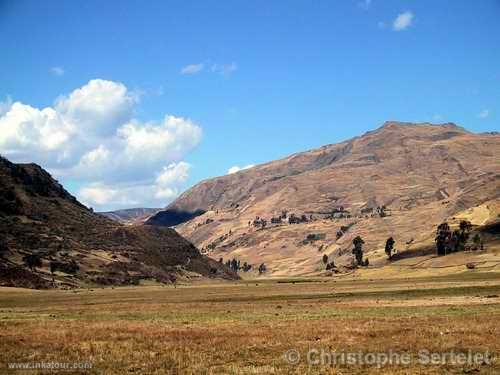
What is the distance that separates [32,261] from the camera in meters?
188

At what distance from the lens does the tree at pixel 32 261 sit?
185m

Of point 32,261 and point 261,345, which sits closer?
point 261,345

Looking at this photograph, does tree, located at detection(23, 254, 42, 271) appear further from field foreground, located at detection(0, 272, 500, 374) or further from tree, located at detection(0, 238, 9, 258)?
field foreground, located at detection(0, 272, 500, 374)

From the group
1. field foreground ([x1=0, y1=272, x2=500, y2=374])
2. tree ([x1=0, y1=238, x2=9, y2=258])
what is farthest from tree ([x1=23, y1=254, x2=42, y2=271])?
field foreground ([x1=0, y1=272, x2=500, y2=374])

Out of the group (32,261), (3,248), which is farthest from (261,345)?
(3,248)

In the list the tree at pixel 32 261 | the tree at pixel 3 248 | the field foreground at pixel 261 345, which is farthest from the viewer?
the tree at pixel 3 248

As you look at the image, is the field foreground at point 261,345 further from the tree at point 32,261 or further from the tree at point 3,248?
the tree at point 3,248

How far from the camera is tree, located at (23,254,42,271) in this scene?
18539 centimetres

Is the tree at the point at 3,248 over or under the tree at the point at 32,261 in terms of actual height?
over

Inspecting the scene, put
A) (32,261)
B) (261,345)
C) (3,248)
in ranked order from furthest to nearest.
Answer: (3,248) < (32,261) < (261,345)

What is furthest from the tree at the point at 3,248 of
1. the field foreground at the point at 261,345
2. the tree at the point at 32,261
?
the field foreground at the point at 261,345

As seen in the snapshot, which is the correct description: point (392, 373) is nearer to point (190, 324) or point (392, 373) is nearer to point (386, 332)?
point (386, 332)

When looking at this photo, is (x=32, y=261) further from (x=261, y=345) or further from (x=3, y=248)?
(x=261, y=345)

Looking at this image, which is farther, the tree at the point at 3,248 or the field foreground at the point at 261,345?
the tree at the point at 3,248
